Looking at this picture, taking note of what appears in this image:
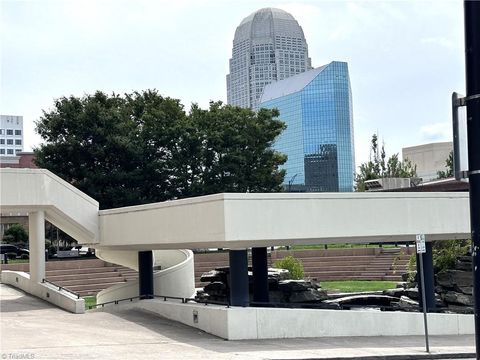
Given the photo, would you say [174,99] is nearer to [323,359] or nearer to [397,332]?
[397,332]

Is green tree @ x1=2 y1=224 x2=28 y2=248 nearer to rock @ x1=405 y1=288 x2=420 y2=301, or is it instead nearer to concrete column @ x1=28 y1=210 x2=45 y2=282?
concrete column @ x1=28 y1=210 x2=45 y2=282

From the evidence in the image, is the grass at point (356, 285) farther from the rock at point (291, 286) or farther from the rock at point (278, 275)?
the rock at point (291, 286)

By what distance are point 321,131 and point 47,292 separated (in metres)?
123

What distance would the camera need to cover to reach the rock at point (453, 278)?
26889mm

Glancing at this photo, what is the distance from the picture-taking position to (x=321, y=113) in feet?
477

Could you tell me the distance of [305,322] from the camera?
19.5 metres

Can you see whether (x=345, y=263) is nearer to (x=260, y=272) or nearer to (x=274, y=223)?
(x=260, y=272)

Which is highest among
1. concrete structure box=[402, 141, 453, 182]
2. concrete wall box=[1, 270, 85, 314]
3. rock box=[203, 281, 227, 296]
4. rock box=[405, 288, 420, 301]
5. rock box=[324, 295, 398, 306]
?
concrete structure box=[402, 141, 453, 182]

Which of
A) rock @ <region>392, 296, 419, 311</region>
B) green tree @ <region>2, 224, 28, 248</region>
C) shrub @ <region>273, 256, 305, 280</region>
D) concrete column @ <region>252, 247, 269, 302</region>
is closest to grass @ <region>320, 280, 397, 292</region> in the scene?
shrub @ <region>273, 256, 305, 280</region>

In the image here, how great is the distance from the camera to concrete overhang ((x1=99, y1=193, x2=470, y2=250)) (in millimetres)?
18297

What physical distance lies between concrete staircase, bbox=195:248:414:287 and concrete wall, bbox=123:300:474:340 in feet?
70.4

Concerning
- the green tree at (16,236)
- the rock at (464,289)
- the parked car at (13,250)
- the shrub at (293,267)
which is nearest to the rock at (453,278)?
the rock at (464,289)

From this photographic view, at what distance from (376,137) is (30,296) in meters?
77.5

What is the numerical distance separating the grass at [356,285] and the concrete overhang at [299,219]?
1584 cm
